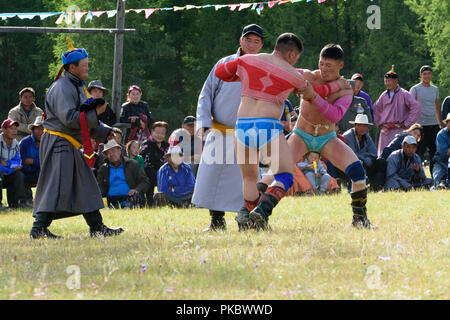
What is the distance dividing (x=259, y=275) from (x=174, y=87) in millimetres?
32247

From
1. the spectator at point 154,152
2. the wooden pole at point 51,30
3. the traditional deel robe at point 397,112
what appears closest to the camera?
the wooden pole at point 51,30

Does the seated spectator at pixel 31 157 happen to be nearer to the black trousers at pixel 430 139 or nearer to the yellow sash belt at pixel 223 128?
the yellow sash belt at pixel 223 128

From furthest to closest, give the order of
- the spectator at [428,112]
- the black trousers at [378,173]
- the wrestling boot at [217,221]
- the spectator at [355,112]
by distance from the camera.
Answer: the spectator at [428,112]
the spectator at [355,112]
the black trousers at [378,173]
the wrestling boot at [217,221]

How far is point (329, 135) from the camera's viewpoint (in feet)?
21.8

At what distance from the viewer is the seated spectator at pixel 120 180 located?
1062 cm

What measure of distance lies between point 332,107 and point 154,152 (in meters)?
5.89

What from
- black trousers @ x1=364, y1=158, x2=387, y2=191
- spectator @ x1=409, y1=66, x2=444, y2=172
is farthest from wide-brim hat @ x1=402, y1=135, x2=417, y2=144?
spectator @ x1=409, y1=66, x2=444, y2=172

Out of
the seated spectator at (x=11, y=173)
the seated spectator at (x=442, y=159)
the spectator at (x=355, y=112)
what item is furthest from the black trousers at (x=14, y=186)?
the seated spectator at (x=442, y=159)

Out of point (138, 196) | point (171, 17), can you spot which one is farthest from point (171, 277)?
point (171, 17)

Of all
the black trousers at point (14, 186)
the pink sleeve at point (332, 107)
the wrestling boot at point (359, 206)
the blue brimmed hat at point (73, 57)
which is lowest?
the black trousers at point (14, 186)

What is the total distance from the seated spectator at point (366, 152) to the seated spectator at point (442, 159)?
0.90 m

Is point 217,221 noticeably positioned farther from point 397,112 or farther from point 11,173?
point 397,112

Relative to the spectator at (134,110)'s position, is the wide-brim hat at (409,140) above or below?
below
